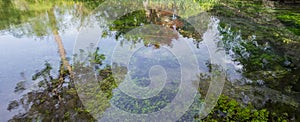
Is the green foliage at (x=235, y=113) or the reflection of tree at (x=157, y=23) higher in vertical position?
the reflection of tree at (x=157, y=23)

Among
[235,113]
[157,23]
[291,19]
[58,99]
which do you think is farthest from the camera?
[291,19]

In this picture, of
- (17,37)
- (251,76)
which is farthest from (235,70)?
(17,37)

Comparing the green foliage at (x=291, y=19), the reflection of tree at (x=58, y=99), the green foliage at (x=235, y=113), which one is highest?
the green foliage at (x=291, y=19)

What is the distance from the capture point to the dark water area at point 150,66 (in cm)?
363

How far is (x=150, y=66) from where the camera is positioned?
5062 mm

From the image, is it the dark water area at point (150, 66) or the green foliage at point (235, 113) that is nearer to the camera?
the green foliage at point (235, 113)

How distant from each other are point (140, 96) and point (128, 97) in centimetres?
22

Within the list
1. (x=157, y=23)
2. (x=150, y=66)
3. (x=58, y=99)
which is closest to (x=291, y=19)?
(x=157, y=23)

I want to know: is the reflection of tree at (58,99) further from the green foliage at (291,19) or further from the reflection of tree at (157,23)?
the green foliage at (291,19)

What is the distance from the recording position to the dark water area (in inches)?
143

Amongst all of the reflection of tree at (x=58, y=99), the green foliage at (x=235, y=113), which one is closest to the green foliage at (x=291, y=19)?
the green foliage at (x=235, y=113)

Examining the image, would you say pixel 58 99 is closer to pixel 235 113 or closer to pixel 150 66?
pixel 150 66

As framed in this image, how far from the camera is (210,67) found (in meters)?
4.95

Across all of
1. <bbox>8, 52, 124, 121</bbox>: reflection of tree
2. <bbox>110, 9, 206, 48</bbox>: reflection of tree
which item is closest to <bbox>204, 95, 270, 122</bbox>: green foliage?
<bbox>8, 52, 124, 121</bbox>: reflection of tree
